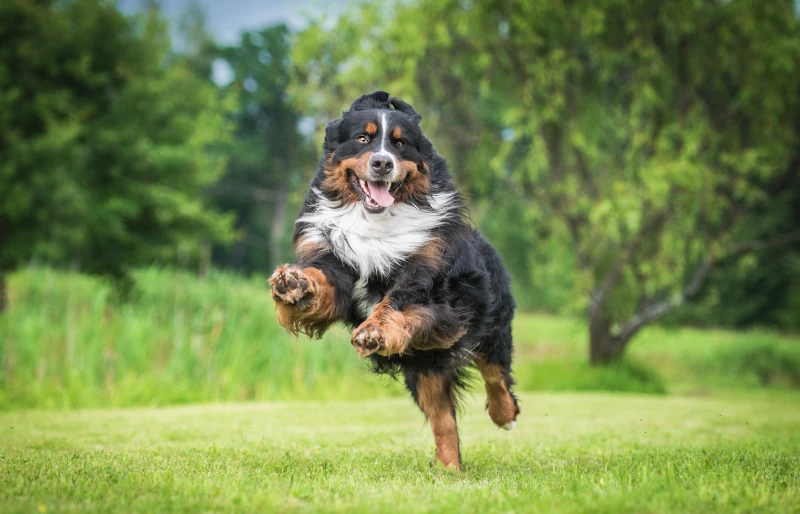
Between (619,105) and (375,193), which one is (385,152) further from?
(619,105)

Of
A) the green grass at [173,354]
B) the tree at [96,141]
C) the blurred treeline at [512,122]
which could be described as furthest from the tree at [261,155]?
the green grass at [173,354]

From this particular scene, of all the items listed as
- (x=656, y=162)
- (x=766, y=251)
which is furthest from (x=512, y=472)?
(x=766, y=251)

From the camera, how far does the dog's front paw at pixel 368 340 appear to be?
3982 mm

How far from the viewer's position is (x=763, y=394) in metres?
16.4

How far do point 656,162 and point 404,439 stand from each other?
9051 mm

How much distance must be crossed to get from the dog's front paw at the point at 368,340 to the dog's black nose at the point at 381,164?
104 centimetres

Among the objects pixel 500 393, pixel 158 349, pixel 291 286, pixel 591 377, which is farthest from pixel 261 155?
pixel 291 286

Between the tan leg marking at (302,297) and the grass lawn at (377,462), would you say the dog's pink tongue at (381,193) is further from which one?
the grass lawn at (377,462)

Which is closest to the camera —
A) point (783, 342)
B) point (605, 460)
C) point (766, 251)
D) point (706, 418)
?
point (605, 460)

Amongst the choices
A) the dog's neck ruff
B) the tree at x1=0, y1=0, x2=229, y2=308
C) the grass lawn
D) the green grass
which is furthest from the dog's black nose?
the tree at x1=0, y1=0, x2=229, y2=308

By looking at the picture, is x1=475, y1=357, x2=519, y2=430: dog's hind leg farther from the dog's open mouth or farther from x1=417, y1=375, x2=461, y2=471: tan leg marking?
the dog's open mouth

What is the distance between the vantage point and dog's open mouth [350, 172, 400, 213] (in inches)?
185

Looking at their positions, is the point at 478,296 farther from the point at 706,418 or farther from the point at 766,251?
the point at 766,251

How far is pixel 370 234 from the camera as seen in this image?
471 centimetres
